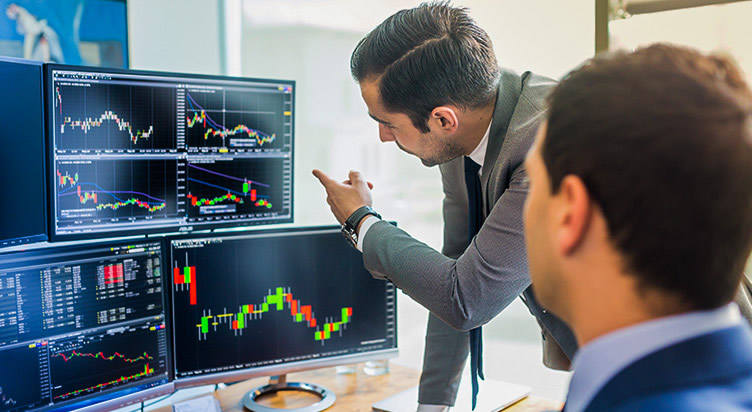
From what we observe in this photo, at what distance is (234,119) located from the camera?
1543 millimetres

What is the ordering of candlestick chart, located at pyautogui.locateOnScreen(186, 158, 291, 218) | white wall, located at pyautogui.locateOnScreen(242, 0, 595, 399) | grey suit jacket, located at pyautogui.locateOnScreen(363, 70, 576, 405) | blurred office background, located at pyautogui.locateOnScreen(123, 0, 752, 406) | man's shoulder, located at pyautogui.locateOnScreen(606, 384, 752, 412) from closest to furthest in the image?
man's shoulder, located at pyautogui.locateOnScreen(606, 384, 752, 412), grey suit jacket, located at pyautogui.locateOnScreen(363, 70, 576, 405), candlestick chart, located at pyautogui.locateOnScreen(186, 158, 291, 218), blurred office background, located at pyautogui.locateOnScreen(123, 0, 752, 406), white wall, located at pyautogui.locateOnScreen(242, 0, 595, 399)

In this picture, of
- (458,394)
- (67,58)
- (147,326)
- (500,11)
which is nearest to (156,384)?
(147,326)

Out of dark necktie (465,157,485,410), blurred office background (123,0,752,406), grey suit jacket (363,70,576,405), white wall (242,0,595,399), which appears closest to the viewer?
grey suit jacket (363,70,576,405)

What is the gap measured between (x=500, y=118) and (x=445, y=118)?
0.11 metres

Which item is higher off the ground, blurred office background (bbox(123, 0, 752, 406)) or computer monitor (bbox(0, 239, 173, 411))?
blurred office background (bbox(123, 0, 752, 406))

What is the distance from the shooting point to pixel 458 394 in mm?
1682

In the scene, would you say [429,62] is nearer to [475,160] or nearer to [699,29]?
[475,160]

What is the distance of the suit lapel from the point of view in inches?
51.7

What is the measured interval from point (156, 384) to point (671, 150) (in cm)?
130

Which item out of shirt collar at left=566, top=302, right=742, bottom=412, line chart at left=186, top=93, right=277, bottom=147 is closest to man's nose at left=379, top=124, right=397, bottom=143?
line chart at left=186, top=93, right=277, bottom=147

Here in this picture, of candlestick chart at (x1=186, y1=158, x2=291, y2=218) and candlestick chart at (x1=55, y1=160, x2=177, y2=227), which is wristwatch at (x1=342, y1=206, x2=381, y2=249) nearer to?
candlestick chart at (x1=186, y1=158, x2=291, y2=218)

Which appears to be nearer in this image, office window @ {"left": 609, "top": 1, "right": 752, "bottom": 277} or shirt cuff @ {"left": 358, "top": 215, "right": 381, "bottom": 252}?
shirt cuff @ {"left": 358, "top": 215, "right": 381, "bottom": 252}

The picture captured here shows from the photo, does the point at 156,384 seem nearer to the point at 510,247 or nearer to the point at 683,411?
the point at 510,247

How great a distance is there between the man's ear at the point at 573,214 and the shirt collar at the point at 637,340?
3.3 inches
